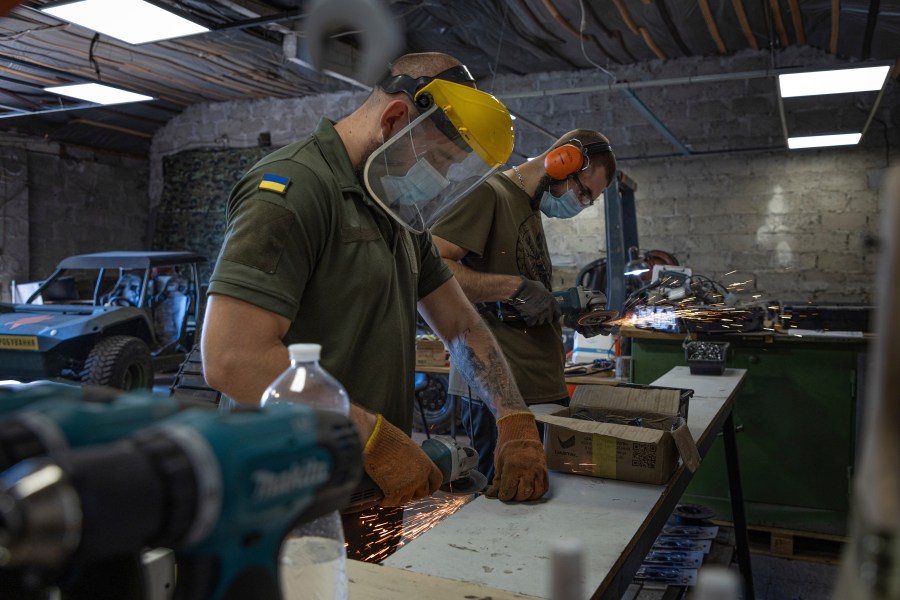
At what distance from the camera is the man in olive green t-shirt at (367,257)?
1.43 m

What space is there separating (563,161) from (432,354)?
3.06 meters

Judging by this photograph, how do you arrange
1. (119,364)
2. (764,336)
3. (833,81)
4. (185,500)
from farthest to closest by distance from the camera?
(119,364), (833,81), (764,336), (185,500)

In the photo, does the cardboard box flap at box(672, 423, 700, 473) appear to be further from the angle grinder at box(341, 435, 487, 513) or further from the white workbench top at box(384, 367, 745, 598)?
the angle grinder at box(341, 435, 487, 513)

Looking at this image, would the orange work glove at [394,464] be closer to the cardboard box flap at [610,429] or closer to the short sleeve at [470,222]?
the cardboard box flap at [610,429]

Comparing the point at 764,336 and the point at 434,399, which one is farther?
the point at 434,399

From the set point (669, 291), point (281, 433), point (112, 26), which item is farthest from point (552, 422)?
point (112, 26)

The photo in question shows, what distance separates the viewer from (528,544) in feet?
4.53

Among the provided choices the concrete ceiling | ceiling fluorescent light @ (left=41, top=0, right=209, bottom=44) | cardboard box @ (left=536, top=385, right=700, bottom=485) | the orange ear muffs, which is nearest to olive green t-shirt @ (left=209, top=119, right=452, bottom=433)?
cardboard box @ (left=536, top=385, right=700, bottom=485)

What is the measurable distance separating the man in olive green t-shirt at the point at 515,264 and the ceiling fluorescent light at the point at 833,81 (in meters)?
2.29

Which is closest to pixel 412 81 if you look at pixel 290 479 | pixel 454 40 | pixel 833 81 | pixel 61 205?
pixel 290 479

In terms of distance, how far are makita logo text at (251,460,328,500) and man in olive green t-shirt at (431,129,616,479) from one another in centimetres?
204

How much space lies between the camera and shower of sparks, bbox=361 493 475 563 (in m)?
1.59

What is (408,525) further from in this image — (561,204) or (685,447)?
(561,204)

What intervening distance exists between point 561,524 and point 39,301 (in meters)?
9.24
